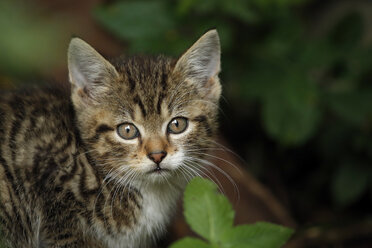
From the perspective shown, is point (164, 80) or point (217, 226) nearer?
point (217, 226)

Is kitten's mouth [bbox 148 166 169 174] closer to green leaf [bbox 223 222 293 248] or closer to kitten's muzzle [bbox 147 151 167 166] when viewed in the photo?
kitten's muzzle [bbox 147 151 167 166]

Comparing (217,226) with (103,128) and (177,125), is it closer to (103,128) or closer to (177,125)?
(177,125)

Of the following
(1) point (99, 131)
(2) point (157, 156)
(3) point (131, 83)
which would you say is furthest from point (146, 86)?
(2) point (157, 156)

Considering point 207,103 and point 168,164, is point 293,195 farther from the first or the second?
point 168,164

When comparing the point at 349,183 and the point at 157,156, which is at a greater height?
the point at 157,156

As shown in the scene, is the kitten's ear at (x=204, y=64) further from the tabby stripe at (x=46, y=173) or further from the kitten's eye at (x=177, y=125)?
the tabby stripe at (x=46, y=173)

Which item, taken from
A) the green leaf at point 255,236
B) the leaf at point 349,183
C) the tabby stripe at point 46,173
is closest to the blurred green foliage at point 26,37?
the green leaf at point 255,236

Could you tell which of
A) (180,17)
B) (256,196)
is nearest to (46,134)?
(180,17)
